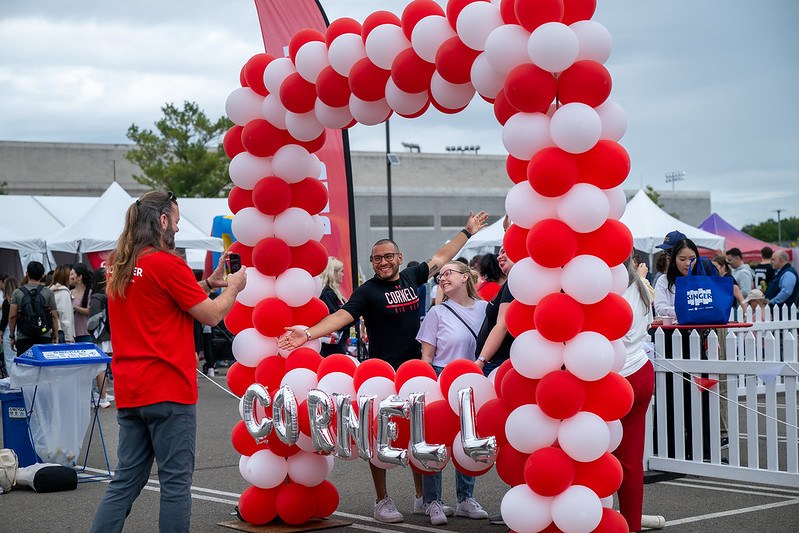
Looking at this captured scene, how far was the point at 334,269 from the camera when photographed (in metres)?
10.7

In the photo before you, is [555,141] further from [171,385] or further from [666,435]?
[666,435]

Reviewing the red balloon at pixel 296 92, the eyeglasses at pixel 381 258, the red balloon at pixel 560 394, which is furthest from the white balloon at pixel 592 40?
the eyeglasses at pixel 381 258

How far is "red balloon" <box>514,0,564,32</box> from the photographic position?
15.8ft

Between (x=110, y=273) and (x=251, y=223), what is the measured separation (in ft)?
5.66

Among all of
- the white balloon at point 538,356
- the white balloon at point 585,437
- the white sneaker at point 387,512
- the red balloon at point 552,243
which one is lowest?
the white sneaker at point 387,512

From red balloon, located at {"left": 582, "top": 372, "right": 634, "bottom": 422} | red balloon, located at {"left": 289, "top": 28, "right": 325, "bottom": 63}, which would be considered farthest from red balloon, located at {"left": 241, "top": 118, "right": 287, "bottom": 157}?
red balloon, located at {"left": 582, "top": 372, "right": 634, "bottom": 422}

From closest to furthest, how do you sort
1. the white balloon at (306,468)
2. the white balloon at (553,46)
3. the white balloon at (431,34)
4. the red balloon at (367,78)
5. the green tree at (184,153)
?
1. the white balloon at (553,46)
2. the white balloon at (431,34)
3. the red balloon at (367,78)
4. the white balloon at (306,468)
5. the green tree at (184,153)

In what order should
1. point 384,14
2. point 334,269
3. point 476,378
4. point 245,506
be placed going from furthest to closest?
point 334,269 < point 245,506 < point 384,14 < point 476,378

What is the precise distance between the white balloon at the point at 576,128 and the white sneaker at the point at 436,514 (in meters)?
2.86

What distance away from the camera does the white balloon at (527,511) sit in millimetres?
4836

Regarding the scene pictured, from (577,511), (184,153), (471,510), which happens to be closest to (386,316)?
(471,510)

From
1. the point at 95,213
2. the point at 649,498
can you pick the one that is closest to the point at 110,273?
the point at 649,498

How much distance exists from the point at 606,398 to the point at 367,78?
98.2 inches

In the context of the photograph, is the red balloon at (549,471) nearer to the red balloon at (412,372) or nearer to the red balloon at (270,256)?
the red balloon at (412,372)
